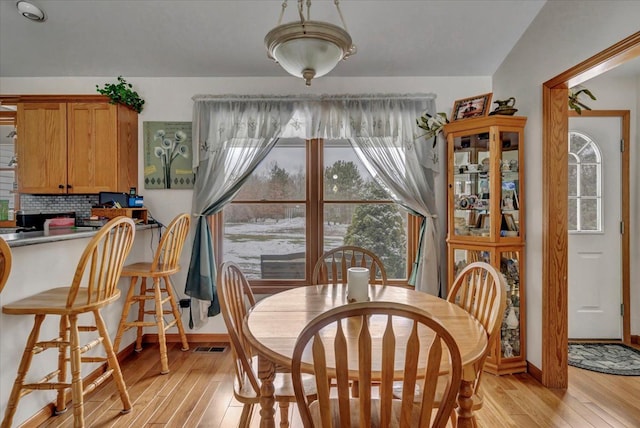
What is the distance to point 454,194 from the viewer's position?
107 inches

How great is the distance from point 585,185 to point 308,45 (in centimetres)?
305

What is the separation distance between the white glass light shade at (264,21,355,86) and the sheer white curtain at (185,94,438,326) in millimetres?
1425

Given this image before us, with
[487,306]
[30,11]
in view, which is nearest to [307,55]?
[487,306]

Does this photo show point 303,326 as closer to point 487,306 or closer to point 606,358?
point 487,306

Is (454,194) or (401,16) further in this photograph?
(454,194)

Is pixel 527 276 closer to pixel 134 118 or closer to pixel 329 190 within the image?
pixel 329 190

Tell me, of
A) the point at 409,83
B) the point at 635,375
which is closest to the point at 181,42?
the point at 409,83

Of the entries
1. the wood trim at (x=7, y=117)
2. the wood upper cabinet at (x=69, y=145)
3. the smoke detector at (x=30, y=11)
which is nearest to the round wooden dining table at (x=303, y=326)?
the wood upper cabinet at (x=69, y=145)

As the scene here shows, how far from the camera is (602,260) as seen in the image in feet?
9.91

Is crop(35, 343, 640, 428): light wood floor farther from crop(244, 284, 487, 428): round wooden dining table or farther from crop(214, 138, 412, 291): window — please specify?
crop(214, 138, 412, 291): window

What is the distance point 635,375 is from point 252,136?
346 cm

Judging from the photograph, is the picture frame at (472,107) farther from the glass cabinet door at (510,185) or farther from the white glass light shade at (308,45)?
the white glass light shade at (308,45)

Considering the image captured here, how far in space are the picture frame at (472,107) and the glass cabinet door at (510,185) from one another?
0.26m

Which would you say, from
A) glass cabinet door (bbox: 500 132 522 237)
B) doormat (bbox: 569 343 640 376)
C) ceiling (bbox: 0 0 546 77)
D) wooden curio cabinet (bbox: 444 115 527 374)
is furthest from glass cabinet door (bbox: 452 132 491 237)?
doormat (bbox: 569 343 640 376)
